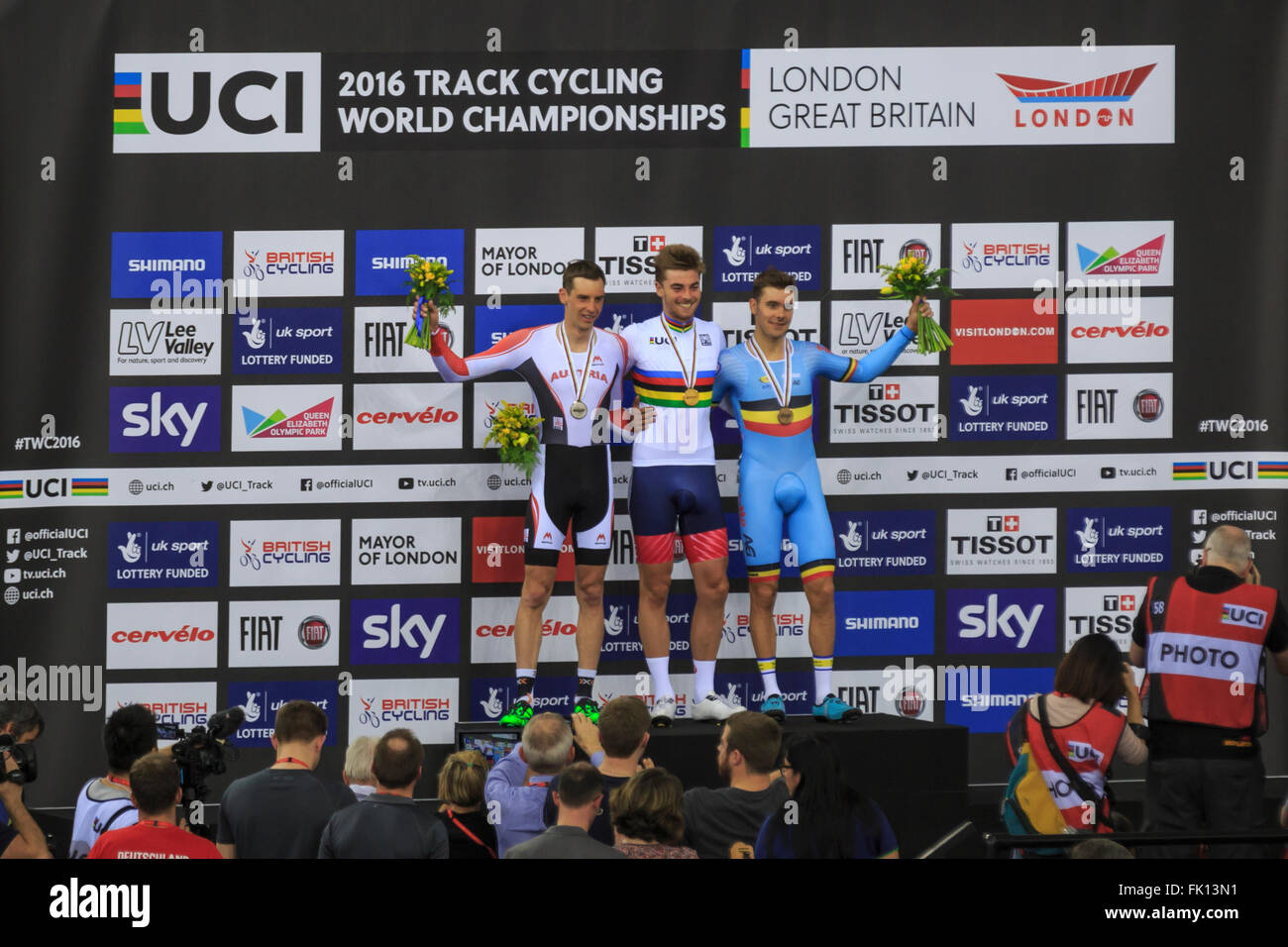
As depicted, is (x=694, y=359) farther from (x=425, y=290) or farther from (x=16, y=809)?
(x=16, y=809)

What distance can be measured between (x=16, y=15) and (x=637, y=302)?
10.5 feet

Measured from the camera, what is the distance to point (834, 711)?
5973 millimetres

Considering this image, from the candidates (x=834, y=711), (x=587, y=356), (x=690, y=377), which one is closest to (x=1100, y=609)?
(x=834, y=711)

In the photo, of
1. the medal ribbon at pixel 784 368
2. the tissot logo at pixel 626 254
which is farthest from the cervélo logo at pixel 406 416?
the medal ribbon at pixel 784 368

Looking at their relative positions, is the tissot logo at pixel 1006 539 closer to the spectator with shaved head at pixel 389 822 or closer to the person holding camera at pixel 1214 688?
the person holding camera at pixel 1214 688

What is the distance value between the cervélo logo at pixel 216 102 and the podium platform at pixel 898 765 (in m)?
3.08

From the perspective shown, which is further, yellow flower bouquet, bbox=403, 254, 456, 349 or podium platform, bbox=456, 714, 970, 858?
yellow flower bouquet, bbox=403, 254, 456, 349

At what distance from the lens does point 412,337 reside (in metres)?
5.91

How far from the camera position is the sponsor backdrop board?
6.34 metres

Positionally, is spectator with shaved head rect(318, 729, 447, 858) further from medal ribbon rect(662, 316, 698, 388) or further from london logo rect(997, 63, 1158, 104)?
london logo rect(997, 63, 1158, 104)

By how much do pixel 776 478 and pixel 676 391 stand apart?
59 centimetres

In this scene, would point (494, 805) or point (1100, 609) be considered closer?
point (494, 805)

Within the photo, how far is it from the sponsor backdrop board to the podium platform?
74 cm

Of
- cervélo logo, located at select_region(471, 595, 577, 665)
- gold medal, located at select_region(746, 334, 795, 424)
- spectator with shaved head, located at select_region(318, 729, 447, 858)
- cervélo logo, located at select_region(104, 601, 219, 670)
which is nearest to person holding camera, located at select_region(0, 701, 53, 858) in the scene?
spectator with shaved head, located at select_region(318, 729, 447, 858)
